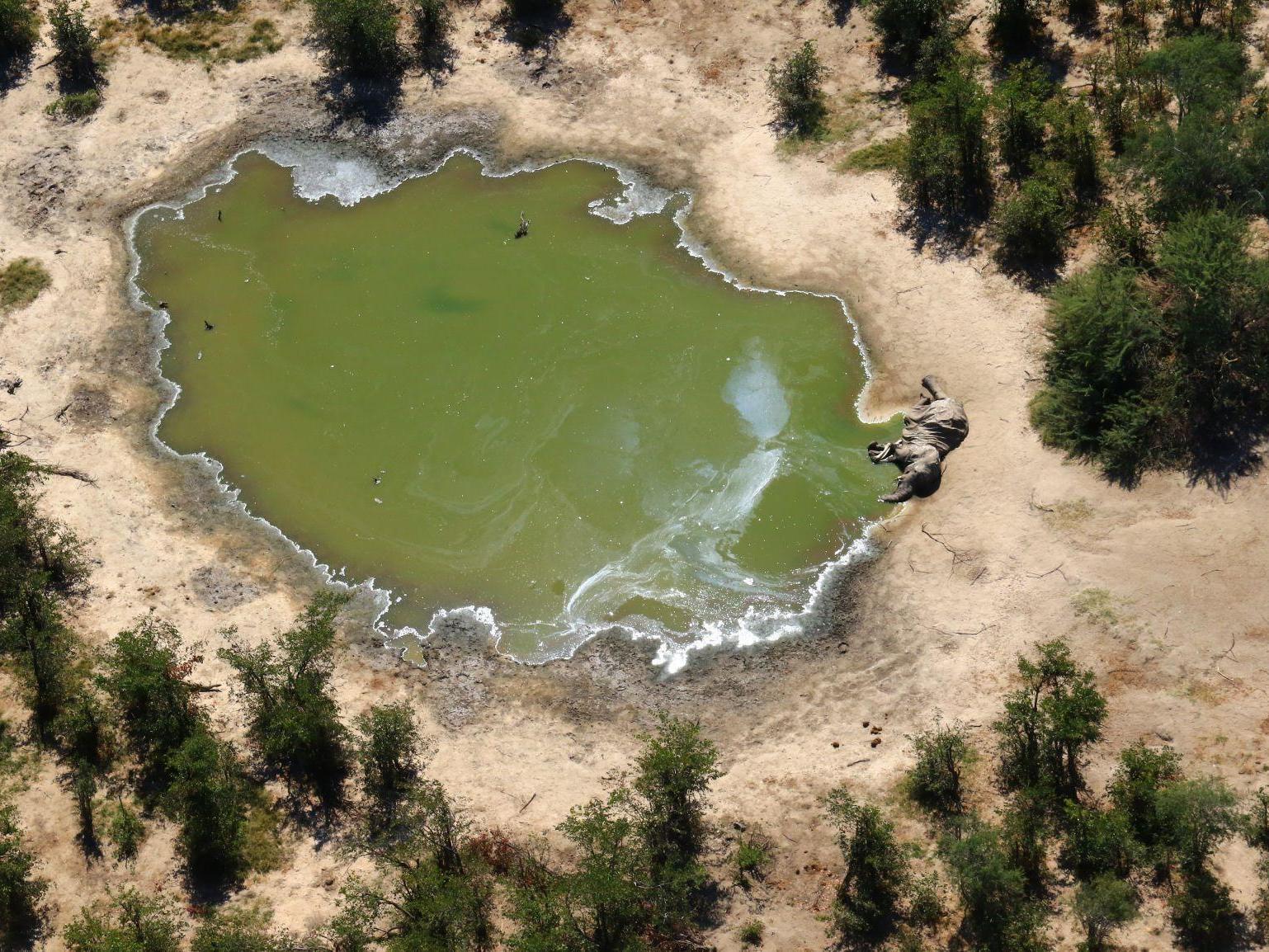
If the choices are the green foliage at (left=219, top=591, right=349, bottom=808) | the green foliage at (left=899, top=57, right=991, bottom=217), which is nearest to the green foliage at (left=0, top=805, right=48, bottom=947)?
the green foliage at (left=219, top=591, right=349, bottom=808)

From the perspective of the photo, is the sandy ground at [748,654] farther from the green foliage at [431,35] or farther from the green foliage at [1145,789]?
the green foliage at [431,35]

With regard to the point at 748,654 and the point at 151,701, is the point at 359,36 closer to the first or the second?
the point at 151,701

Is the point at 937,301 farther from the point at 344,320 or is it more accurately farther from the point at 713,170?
the point at 344,320

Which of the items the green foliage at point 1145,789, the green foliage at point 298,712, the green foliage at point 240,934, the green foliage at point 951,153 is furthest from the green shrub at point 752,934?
the green foliage at point 951,153

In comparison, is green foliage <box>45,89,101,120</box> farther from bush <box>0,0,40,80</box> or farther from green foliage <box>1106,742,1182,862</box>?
green foliage <box>1106,742,1182,862</box>

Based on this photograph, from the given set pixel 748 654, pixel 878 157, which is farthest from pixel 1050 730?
pixel 878 157

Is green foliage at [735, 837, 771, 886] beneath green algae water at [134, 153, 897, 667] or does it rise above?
beneath
